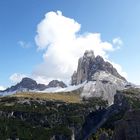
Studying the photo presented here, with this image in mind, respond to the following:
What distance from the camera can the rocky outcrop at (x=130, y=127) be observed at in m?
74.5

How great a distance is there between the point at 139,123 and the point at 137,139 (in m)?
3.27

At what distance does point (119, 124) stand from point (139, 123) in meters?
4.39

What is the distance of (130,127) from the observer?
7481cm

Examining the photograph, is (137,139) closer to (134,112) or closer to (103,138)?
(134,112)

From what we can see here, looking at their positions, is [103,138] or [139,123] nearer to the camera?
[139,123]

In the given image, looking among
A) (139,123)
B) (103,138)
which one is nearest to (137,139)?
Result: (139,123)

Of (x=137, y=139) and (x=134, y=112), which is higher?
(x=134, y=112)

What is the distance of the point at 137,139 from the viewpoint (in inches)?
2940

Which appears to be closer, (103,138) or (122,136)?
(122,136)

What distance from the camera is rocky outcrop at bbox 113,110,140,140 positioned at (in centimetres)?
7450

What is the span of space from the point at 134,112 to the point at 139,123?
2520mm

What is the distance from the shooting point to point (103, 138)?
132 meters

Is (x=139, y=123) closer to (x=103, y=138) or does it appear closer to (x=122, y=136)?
(x=122, y=136)

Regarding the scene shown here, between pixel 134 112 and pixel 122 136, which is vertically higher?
pixel 134 112
